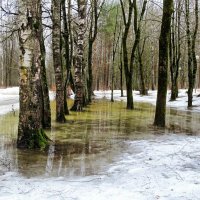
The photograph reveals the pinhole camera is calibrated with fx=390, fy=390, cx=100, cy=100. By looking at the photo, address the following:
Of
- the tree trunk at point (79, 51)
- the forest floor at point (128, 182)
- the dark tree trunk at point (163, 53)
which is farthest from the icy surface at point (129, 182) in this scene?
the tree trunk at point (79, 51)

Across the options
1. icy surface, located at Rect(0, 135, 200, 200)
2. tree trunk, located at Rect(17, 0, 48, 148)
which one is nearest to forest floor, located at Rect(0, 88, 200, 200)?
icy surface, located at Rect(0, 135, 200, 200)

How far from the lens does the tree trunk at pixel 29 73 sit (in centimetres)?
987

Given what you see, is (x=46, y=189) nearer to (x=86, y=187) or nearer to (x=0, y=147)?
(x=86, y=187)

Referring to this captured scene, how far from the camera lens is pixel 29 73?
393 inches

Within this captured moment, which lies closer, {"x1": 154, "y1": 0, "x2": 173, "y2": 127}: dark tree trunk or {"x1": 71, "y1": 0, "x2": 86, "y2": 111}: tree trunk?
{"x1": 154, "y1": 0, "x2": 173, "y2": 127}: dark tree trunk

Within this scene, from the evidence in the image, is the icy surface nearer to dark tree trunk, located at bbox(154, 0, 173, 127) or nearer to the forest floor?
the forest floor

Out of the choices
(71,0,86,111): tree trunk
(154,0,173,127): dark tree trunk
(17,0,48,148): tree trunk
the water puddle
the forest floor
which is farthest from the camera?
(71,0,86,111): tree trunk

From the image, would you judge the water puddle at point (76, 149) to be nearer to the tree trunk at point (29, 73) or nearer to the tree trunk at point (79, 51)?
the tree trunk at point (29, 73)

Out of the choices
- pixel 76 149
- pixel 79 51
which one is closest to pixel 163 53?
pixel 76 149

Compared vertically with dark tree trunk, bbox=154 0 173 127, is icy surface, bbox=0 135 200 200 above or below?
below

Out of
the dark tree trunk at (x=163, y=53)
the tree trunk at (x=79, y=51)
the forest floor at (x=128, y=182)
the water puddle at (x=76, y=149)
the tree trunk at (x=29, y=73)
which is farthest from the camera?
the tree trunk at (x=79, y=51)

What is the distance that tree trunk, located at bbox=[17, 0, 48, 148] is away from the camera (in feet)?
32.4

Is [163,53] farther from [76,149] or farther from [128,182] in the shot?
[128,182]

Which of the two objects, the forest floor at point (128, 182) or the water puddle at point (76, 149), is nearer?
the forest floor at point (128, 182)
